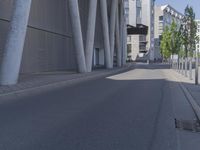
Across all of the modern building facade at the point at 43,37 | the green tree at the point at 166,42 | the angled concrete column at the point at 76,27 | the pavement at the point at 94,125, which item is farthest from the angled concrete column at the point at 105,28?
the green tree at the point at 166,42

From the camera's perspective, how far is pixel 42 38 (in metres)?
38.4

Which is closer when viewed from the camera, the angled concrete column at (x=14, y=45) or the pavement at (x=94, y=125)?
the pavement at (x=94, y=125)

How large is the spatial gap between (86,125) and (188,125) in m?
2.39

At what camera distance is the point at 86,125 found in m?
9.92

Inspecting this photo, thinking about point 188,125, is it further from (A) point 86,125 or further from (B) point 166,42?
(B) point 166,42

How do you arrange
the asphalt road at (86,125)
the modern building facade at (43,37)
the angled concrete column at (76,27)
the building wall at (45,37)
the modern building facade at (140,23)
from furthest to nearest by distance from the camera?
the modern building facade at (140,23) < the angled concrete column at (76,27) < the building wall at (45,37) < the modern building facade at (43,37) < the asphalt road at (86,125)

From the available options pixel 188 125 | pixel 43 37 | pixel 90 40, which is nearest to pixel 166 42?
pixel 90 40

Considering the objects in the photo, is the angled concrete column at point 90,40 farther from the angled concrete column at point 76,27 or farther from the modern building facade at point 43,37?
the angled concrete column at point 76,27

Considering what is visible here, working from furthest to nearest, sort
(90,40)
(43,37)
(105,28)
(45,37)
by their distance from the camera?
1. (105,28)
2. (90,40)
3. (45,37)
4. (43,37)

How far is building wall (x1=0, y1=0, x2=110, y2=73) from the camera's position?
104ft

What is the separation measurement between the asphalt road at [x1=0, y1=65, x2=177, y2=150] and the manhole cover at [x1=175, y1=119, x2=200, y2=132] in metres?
0.19

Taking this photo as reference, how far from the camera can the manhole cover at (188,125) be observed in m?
10.0

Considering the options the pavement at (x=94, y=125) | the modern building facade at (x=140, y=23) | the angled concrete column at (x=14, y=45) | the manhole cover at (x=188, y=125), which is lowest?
the manhole cover at (x=188, y=125)

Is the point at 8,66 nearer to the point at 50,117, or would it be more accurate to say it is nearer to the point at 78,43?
the point at 50,117
